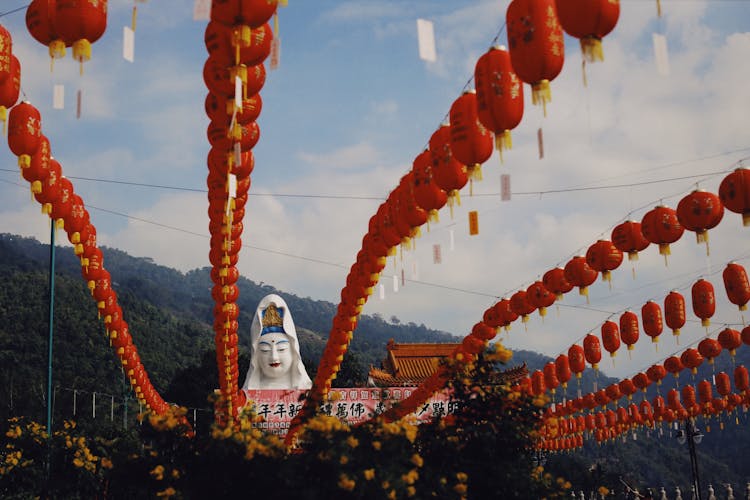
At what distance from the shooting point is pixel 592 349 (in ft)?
67.1

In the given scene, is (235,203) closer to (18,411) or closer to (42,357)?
(18,411)

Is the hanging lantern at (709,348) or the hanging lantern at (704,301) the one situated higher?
the hanging lantern at (704,301)

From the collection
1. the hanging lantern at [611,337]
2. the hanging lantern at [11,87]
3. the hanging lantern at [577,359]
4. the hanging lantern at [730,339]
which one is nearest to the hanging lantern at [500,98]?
the hanging lantern at [11,87]

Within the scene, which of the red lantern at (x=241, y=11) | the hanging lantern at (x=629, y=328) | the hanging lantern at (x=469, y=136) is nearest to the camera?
the red lantern at (x=241, y=11)

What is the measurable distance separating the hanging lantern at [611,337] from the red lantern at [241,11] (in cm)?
1442

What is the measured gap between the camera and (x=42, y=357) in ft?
179

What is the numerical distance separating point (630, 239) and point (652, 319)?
14.5 ft

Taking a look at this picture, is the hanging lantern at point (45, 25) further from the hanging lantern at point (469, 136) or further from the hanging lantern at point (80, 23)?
the hanging lantern at point (469, 136)

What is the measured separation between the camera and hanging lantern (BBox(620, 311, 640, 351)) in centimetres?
1753

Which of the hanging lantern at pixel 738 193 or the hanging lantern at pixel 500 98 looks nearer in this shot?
the hanging lantern at pixel 500 98

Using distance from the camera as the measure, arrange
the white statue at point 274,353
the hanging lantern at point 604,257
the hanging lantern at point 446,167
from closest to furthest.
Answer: the hanging lantern at point 446,167 → the hanging lantern at point 604,257 → the white statue at point 274,353

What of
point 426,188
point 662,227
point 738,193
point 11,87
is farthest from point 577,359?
point 11,87

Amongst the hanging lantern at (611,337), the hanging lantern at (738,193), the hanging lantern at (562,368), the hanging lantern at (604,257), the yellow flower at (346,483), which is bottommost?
the yellow flower at (346,483)

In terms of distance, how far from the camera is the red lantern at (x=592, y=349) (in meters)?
20.4
